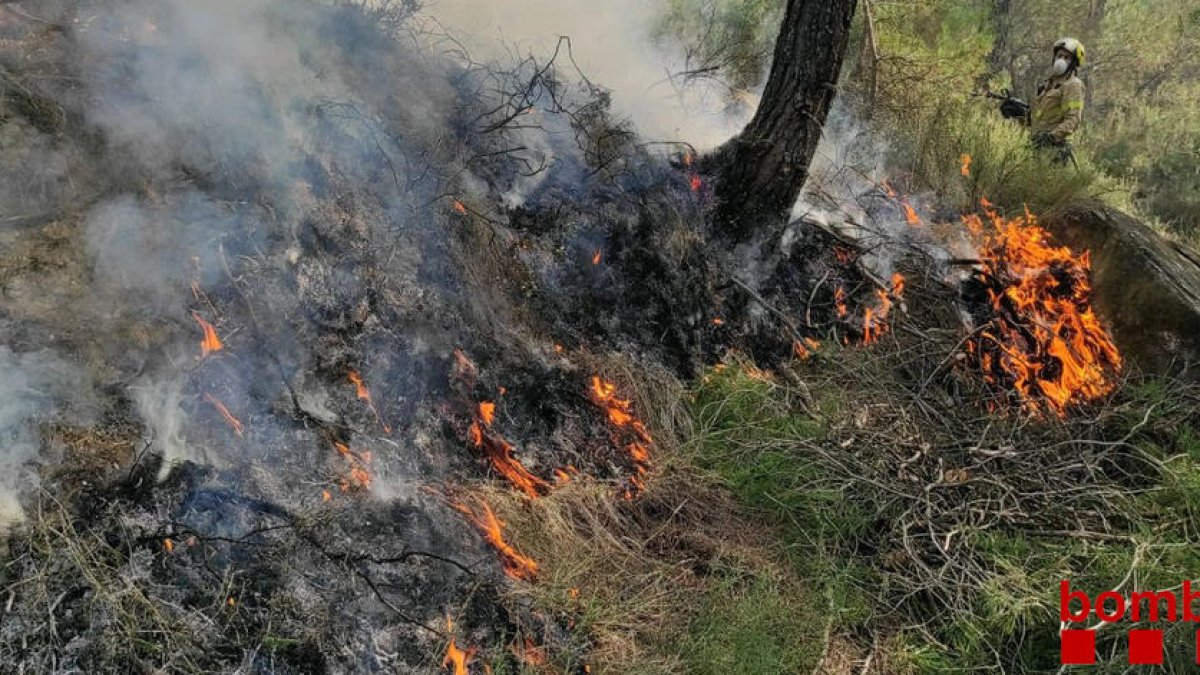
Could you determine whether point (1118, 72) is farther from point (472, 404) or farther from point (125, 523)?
point (125, 523)

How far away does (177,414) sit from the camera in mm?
3000

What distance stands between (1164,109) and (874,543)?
1172 centimetres

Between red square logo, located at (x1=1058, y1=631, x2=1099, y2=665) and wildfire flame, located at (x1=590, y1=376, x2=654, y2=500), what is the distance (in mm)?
2003

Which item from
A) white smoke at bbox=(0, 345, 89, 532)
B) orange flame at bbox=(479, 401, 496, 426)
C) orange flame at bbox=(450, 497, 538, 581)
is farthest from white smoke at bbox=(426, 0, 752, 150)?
white smoke at bbox=(0, 345, 89, 532)

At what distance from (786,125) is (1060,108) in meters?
3.97

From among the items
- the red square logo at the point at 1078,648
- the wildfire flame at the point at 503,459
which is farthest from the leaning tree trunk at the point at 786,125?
the red square logo at the point at 1078,648

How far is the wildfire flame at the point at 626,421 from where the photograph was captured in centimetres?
407

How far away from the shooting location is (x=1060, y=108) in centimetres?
725

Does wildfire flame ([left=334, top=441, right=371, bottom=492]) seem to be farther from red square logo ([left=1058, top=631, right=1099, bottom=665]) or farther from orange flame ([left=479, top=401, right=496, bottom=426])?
red square logo ([left=1058, top=631, right=1099, bottom=665])

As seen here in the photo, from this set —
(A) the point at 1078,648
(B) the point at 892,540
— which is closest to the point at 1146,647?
(A) the point at 1078,648

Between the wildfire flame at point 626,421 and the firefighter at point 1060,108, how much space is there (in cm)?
519

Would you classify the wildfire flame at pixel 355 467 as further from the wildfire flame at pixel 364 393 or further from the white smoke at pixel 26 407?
the white smoke at pixel 26 407

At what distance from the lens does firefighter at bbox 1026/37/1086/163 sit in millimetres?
7129

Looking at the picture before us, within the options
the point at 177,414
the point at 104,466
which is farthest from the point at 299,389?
the point at 104,466
